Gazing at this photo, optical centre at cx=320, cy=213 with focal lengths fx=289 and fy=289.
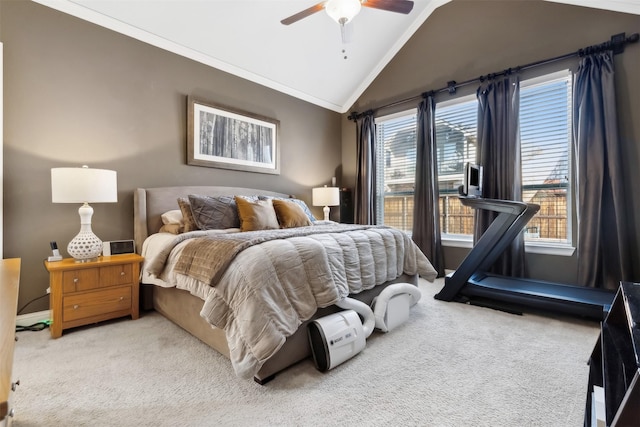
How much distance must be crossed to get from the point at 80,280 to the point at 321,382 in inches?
76.5

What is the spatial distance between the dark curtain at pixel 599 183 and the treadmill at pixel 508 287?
0.34 metres

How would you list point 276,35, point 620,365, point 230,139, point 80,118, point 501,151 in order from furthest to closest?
point 230,139 → point 276,35 → point 501,151 → point 80,118 → point 620,365

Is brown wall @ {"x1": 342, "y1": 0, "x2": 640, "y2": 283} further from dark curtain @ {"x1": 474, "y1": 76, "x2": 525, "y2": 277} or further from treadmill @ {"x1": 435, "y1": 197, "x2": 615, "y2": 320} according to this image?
treadmill @ {"x1": 435, "y1": 197, "x2": 615, "y2": 320}

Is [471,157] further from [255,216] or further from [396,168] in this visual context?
[255,216]

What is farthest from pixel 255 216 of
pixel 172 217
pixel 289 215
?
Result: pixel 172 217

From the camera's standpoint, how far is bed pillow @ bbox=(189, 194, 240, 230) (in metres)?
2.72

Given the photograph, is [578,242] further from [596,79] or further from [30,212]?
[30,212]

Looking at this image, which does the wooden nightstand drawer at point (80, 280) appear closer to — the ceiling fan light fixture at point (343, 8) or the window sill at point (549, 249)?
the ceiling fan light fixture at point (343, 8)

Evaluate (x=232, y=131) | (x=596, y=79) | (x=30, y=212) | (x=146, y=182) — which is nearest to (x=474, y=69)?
(x=596, y=79)

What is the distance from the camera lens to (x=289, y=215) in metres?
3.04

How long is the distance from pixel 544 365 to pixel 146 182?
358 cm

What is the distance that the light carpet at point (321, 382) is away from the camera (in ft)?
4.25

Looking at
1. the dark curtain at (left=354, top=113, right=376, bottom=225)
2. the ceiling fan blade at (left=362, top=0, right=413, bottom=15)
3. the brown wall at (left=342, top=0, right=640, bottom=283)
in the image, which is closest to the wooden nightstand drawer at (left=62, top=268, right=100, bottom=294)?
the ceiling fan blade at (left=362, top=0, right=413, bottom=15)

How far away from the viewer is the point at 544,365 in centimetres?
170
